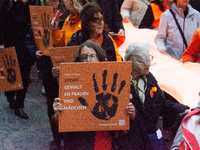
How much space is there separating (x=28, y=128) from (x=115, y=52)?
6.68 feet

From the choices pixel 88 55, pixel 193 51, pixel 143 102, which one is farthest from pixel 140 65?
pixel 193 51

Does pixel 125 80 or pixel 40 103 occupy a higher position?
pixel 125 80

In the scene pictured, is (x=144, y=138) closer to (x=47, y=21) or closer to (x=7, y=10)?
(x=47, y=21)

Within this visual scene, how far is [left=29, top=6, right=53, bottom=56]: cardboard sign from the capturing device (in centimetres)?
295

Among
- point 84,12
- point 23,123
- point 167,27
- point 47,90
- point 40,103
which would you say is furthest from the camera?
point 40,103

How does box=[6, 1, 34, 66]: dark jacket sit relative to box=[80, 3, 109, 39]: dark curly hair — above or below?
below

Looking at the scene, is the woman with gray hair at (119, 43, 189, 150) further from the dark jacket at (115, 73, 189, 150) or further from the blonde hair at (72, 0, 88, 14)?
the blonde hair at (72, 0, 88, 14)

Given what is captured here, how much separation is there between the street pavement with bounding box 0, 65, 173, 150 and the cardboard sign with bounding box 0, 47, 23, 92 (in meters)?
0.67

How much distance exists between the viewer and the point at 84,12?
2.57 m

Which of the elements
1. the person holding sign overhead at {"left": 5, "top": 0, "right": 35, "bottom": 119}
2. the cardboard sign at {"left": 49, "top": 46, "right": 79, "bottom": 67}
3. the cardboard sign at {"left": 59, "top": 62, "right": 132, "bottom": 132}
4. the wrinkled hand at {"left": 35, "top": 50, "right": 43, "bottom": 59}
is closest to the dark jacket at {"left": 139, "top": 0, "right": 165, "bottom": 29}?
the person holding sign overhead at {"left": 5, "top": 0, "right": 35, "bottom": 119}

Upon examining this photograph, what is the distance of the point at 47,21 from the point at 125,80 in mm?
1415

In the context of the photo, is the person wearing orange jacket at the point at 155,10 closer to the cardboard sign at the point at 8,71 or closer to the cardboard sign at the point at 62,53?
the cardboard sign at the point at 8,71

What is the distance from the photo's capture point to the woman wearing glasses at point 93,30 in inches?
100.0

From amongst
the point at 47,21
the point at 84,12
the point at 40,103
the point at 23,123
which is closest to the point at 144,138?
the point at 84,12
